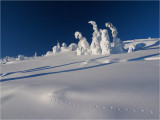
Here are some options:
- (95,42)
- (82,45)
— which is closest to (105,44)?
(95,42)

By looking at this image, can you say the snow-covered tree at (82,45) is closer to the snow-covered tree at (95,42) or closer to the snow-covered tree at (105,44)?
the snow-covered tree at (95,42)

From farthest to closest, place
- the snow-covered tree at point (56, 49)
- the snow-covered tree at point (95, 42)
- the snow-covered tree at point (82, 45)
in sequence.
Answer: the snow-covered tree at point (56, 49) < the snow-covered tree at point (82, 45) < the snow-covered tree at point (95, 42)

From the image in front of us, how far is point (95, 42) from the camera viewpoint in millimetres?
18359

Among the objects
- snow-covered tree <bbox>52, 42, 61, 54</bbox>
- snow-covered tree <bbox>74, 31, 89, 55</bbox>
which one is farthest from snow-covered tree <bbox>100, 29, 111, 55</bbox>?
snow-covered tree <bbox>52, 42, 61, 54</bbox>

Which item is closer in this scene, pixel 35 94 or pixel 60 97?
pixel 60 97

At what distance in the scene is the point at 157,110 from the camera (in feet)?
8.33

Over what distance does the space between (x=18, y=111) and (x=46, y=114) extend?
3.08 ft

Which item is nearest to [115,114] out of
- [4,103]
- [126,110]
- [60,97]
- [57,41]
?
[126,110]

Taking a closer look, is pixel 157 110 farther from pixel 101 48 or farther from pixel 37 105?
pixel 101 48

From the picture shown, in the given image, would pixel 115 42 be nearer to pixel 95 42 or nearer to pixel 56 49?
pixel 95 42

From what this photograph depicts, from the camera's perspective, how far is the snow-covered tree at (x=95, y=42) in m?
17.9

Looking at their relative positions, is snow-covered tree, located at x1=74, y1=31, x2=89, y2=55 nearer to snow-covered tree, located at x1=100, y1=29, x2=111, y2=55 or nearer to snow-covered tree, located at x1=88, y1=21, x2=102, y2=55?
snow-covered tree, located at x1=88, y1=21, x2=102, y2=55

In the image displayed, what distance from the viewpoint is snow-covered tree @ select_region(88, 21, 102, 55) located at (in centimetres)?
1789

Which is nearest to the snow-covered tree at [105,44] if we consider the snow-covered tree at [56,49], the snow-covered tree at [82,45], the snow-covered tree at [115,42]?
the snow-covered tree at [115,42]
